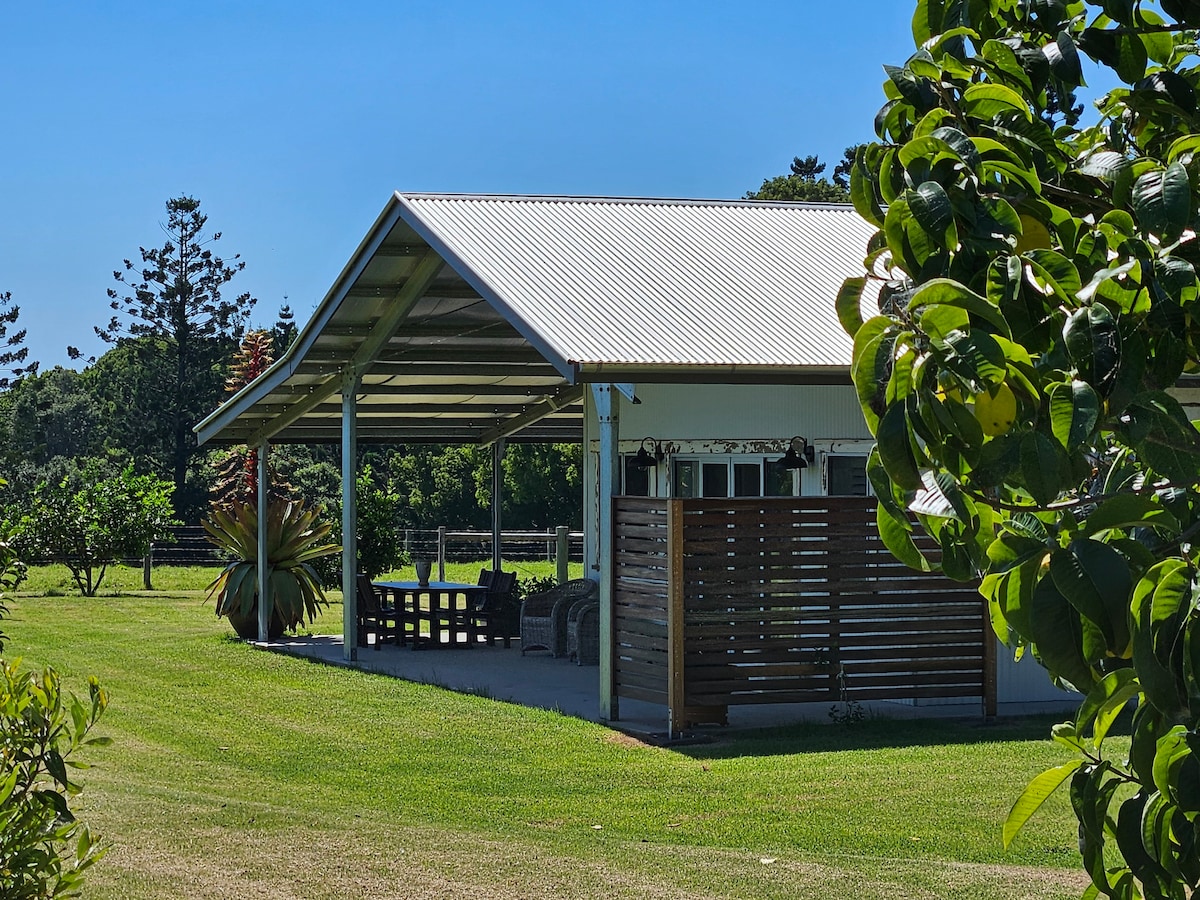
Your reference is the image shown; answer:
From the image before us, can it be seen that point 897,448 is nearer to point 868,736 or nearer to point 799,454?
point 868,736

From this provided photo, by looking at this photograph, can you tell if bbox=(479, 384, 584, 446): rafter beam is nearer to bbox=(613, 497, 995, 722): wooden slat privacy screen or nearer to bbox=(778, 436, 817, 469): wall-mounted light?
bbox=(778, 436, 817, 469): wall-mounted light

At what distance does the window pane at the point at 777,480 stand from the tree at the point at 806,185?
1230 inches

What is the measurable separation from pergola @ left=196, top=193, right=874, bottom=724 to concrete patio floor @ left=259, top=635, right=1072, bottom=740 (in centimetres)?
59

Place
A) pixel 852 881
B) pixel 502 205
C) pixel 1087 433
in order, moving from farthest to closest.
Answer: pixel 502 205
pixel 852 881
pixel 1087 433

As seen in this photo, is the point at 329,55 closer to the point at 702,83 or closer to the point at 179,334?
the point at 702,83

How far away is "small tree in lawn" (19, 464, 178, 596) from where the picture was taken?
94.3 feet

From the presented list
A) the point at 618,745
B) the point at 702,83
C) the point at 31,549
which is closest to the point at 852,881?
the point at 618,745

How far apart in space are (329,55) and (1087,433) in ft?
83.4

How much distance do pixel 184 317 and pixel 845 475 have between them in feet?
156

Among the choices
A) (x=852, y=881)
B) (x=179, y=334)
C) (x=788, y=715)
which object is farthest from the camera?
(x=179, y=334)

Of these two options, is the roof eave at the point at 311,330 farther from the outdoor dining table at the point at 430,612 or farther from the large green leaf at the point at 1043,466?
the large green leaf at the point at 1043,466

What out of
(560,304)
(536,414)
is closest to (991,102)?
(560,304)

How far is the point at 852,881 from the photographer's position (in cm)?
670

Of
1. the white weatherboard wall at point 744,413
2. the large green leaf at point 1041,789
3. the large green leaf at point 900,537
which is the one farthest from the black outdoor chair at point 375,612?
the large green leaf at point 900,537
